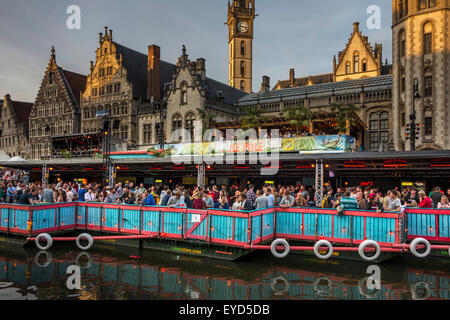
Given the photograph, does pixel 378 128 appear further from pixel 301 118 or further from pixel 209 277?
pixel 209 277

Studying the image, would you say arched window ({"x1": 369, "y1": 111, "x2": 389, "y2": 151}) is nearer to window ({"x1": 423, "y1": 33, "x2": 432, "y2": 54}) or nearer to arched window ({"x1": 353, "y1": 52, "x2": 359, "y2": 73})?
window ({"x1": 423, "y1": 33, "x2": 432, "y2": 54})

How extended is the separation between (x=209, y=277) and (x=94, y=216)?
688 centimetres

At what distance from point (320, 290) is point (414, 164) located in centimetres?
1605

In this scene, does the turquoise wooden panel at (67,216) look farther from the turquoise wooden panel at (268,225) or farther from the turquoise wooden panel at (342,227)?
the turquoise wooden panel at (342,227)

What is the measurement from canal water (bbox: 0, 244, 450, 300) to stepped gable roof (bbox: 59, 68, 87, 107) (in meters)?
46.6

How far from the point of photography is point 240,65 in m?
66.8

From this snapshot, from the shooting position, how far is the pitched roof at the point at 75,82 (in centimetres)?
5497

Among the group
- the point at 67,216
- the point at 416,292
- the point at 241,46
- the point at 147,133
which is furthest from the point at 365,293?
the point at 241,46

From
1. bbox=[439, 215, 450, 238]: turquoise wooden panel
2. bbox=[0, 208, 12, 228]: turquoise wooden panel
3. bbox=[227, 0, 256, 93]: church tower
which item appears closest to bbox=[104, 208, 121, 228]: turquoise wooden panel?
bbox=[0, 208, 12, 228]: turquoise wooden panel

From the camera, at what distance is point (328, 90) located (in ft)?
124

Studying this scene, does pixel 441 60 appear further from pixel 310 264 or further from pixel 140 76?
pixel 140 76

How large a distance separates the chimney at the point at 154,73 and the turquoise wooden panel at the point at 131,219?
3330cm

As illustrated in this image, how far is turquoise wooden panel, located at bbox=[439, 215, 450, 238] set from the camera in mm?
11469

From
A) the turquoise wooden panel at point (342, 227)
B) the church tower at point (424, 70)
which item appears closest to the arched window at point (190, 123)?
the church tower at point (424, 70)
